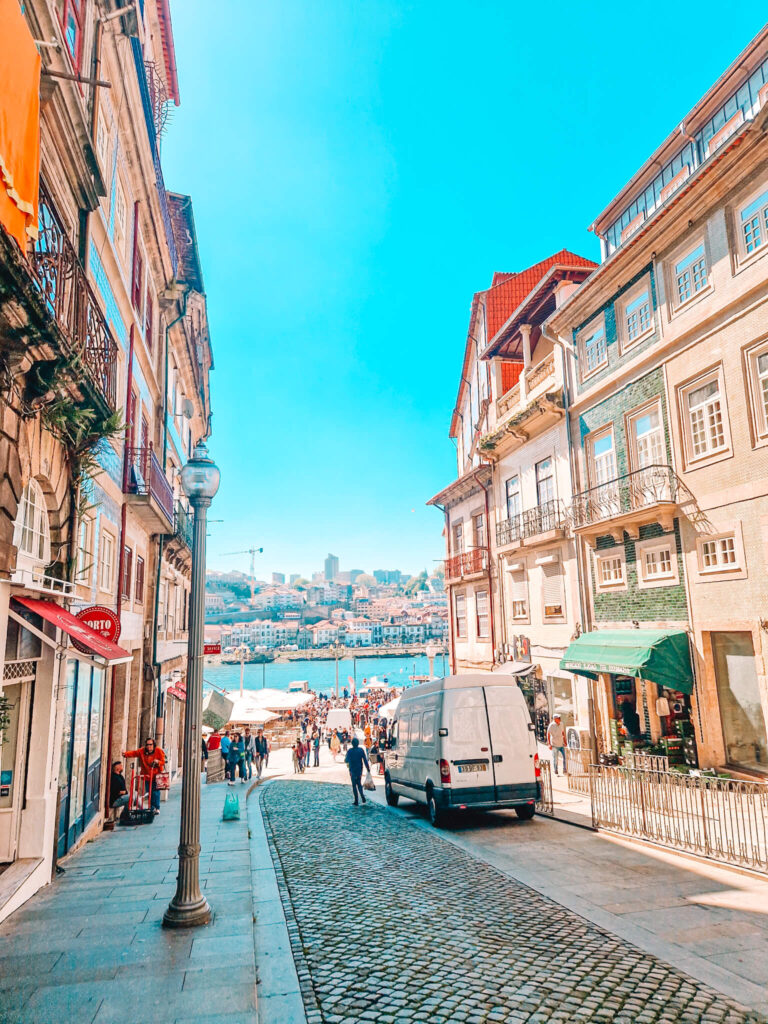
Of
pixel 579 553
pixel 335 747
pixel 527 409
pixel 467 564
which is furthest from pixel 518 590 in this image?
pixel 335 747

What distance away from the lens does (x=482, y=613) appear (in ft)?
91.1

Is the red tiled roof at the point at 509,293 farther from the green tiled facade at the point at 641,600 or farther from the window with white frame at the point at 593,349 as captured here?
the green tiled facade at the point at 641,600

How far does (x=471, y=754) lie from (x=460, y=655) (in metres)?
18.2

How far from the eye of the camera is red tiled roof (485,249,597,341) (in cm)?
2670

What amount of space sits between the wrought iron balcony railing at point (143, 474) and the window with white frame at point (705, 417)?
38.1ft

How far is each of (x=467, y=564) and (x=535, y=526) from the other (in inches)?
264

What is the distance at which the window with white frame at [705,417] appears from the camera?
14.1 meters

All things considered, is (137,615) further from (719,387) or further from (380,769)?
(719,387)

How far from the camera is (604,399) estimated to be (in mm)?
18547

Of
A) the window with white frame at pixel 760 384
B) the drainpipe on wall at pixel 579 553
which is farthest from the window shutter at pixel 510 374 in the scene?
the window with white frame at pixel 760 384

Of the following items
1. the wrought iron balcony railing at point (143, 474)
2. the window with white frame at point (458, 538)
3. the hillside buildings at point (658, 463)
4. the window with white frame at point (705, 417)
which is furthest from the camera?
the window with white frame at point (458, 538)

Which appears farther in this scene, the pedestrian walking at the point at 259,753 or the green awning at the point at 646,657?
the pedestrian walking at the point at 259,753

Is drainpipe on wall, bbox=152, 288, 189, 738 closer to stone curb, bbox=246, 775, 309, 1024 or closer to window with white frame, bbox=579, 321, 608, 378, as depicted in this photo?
stone curb, bbox=246, 775, 309, 1024

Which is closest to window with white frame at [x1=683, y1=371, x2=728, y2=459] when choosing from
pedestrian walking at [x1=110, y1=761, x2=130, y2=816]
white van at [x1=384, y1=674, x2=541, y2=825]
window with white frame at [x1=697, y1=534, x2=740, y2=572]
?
window with white frame at [x1=697, y1=534, x2=740, y2=572]
